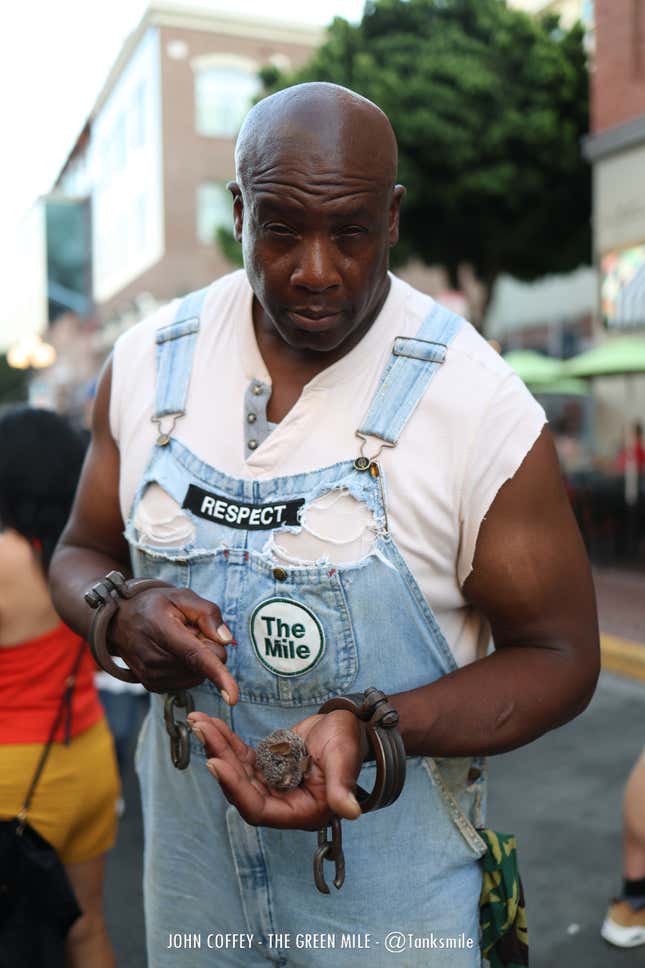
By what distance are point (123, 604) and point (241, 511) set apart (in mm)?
228

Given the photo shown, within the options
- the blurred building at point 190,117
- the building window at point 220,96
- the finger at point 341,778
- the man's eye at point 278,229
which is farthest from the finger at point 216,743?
the building window at point 220,96

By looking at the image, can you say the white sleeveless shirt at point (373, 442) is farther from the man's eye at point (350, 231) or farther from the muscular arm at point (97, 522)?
the man's eye at point (350, 231)

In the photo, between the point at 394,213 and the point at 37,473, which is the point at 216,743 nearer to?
the point at 394,213

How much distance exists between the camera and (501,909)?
5.00 ft

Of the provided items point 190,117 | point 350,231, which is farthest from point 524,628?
point 190,117

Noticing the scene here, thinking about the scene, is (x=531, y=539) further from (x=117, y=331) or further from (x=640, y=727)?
(x=117, y=331)

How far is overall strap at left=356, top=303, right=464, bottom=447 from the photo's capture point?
4.68 feet

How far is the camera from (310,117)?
1338 millimetres

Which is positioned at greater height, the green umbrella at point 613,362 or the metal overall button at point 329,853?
the green umbrella at point 613,362

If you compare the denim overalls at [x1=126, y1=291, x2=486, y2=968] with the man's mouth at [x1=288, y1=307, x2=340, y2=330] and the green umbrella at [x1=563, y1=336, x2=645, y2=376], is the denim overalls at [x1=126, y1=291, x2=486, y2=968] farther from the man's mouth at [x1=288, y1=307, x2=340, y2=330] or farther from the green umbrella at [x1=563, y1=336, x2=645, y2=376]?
the green umbrella at [x1=563, y1=336, x2=645, y2=376]

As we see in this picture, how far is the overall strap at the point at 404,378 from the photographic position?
4.68 ft

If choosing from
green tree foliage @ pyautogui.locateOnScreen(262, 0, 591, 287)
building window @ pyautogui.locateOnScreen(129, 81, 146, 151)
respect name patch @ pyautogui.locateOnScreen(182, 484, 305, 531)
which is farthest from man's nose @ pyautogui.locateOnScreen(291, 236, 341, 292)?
building window @ pyautogui.locateOnScreen(129, 81, 146, 151)

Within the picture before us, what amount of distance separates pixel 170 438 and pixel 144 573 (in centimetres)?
24

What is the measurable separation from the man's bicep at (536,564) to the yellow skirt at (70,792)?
159cm
